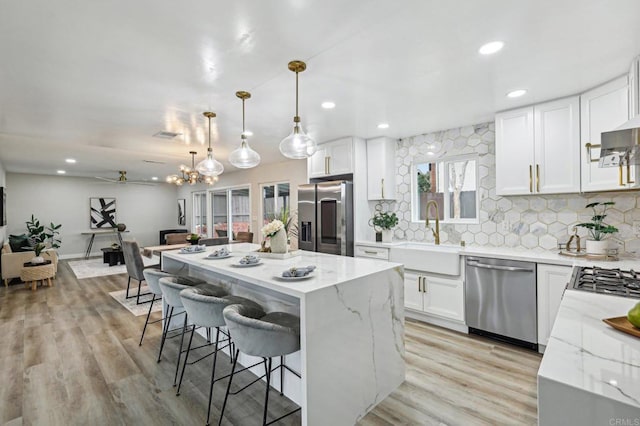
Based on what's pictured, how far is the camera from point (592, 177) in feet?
8.70

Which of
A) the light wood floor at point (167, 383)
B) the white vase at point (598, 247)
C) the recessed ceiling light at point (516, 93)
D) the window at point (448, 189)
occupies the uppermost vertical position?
the recessed ceiling light at point (516, 93)

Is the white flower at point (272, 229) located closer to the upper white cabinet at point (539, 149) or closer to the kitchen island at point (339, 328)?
the kitchen island at point (339, 328)

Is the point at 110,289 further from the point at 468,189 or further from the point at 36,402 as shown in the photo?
the point at 468,189

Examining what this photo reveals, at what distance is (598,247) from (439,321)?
Answer: 1651mm

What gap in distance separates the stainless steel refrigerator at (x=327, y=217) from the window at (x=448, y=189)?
0.98m

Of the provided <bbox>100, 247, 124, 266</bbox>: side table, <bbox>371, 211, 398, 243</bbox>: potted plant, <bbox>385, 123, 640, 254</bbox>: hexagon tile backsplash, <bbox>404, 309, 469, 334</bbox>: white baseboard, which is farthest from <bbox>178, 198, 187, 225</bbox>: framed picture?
<bbox>404, 309, 469, 334</bbox>: white baseboard

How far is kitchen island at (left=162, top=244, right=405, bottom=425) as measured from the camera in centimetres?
167

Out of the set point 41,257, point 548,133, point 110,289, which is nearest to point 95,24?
point 548,133

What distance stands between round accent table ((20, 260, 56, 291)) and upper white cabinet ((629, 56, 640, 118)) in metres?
7.97

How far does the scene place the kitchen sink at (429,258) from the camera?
3285 mm

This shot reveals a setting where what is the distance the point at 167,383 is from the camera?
94.9 inches

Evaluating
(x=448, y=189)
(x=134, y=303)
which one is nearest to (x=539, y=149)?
(x=448, y=189)

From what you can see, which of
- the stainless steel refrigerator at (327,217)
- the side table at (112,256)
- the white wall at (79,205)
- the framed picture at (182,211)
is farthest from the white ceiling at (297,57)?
the framed picture at (182,211)

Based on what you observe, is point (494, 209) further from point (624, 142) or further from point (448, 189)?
point (624, 142)
